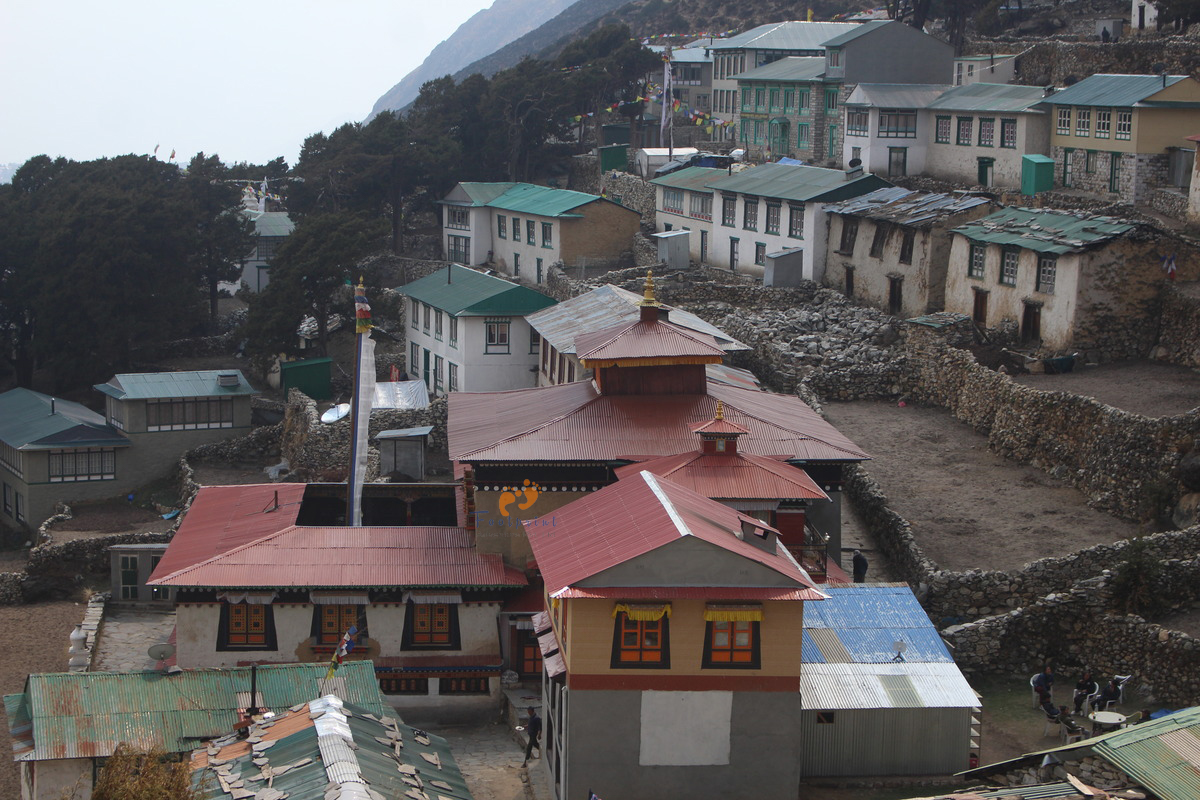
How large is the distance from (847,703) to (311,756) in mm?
9813

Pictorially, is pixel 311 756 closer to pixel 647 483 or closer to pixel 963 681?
pixel 647 483

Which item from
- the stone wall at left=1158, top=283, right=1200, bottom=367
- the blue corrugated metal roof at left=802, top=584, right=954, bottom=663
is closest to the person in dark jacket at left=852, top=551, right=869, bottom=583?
the blue corrugated metal roof at left=802, top=584, right=954, bottom=663

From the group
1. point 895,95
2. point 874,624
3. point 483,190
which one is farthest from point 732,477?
point 483,190

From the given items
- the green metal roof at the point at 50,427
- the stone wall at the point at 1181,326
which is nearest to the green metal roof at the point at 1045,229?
the stone wall at the point at 1181,326

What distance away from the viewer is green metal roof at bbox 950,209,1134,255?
42156mm

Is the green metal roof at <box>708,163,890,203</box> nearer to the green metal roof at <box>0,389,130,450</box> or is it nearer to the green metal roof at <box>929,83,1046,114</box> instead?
the green metal roof at <box>929,83,1046,114</box>

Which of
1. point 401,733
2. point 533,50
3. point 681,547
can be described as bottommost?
point 401,733

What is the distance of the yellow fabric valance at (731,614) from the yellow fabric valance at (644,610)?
0.71m

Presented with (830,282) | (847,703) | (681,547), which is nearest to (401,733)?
(681,547)

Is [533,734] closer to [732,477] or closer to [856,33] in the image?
[732,477]

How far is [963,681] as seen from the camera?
2634 cm

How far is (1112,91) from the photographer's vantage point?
54.1 metres

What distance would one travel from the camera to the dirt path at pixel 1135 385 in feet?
122

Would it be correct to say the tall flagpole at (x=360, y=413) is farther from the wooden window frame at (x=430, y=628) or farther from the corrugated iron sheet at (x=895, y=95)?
the corrugated iron sheet at (x=895, y=95)
